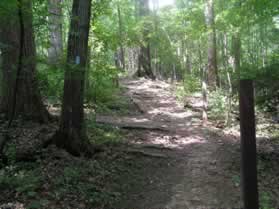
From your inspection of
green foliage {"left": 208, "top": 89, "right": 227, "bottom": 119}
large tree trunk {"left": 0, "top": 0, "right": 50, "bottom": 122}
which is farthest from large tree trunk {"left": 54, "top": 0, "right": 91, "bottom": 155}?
green foliage {"left": 208, "top": 89, "right": 227, "bottom": 119}

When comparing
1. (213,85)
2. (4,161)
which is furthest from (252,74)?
(213,85)

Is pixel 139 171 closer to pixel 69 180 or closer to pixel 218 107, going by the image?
pixel 69 180

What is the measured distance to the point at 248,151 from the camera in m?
3.10

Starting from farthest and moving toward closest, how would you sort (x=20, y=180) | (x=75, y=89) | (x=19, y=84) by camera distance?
(x=19, y=84) → (x=75, y=89) → (x=20, y=180)

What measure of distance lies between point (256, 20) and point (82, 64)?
499 centimetres

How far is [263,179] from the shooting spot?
6672 millimetres

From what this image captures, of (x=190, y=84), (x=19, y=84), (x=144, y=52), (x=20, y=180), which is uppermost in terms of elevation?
(x=144, y=52)

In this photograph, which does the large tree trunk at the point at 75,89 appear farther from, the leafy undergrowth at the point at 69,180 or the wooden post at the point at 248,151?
the wooden post at the point at 248,151

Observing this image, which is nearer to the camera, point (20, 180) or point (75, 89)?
point (20, 180)

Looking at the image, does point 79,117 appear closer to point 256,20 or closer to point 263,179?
point 263,179

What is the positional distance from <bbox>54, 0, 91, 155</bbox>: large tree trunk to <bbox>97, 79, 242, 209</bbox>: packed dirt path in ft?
5.87

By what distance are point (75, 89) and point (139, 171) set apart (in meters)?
2.34

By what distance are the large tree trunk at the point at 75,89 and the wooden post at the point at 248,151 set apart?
4098 millimetres

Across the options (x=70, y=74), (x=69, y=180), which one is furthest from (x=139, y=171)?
(x=70, y=74)
